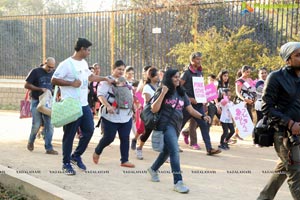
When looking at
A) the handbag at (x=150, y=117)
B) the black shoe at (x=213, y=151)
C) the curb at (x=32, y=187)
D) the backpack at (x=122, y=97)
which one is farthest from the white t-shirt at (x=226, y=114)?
the curb at (x=32, y=187)

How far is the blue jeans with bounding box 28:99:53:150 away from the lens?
30.5ft

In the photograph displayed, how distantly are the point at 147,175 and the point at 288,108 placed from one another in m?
2.86

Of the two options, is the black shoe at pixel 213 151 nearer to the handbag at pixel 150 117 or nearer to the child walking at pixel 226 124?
the child walking at pixel 226 124

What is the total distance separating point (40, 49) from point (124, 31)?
4.16m

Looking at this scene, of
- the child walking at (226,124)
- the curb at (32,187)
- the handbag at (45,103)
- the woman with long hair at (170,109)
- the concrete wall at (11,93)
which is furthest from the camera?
the concrete wall at (11,93)

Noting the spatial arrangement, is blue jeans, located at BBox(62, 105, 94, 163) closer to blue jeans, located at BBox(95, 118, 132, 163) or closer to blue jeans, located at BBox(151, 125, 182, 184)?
blue jeans, located at BBox(95, 118, 132, 163)

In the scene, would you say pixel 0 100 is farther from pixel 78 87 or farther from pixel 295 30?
pixel 78 87

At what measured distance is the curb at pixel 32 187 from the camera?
5.80m

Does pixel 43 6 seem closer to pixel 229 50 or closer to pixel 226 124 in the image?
pixel 229 50

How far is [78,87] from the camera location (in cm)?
723

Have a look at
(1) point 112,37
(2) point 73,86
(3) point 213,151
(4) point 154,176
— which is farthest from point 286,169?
(1) point 112,37

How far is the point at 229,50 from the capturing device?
13.8 meters

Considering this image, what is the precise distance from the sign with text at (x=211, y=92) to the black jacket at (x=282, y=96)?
498cm

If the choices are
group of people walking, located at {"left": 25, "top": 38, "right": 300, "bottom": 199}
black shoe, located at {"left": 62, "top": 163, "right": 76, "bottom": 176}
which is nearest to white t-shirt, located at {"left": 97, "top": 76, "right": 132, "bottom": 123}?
group of people walking, located at {"left": 25, "top": 38, "right": 300, "bottom": 199}
